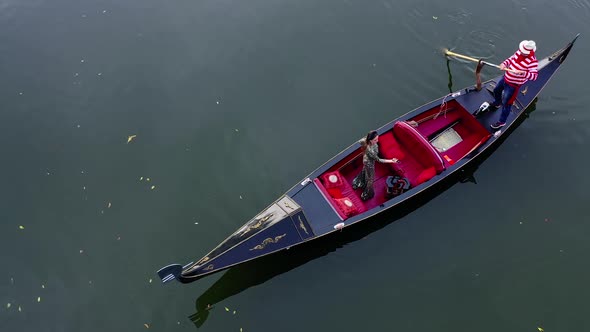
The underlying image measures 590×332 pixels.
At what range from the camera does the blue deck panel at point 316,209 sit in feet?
27.3

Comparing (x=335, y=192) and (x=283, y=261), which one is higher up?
(x=335, y=192)

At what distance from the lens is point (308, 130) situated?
35.7 feet

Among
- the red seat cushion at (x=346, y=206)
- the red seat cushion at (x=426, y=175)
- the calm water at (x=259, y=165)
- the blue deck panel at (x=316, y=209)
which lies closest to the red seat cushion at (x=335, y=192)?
the red seat cushion at (x=346, y=206)

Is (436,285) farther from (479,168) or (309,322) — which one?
(479,168)

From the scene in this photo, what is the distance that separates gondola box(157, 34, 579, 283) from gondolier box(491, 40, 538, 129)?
1.08ft

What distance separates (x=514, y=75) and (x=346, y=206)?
497 cm

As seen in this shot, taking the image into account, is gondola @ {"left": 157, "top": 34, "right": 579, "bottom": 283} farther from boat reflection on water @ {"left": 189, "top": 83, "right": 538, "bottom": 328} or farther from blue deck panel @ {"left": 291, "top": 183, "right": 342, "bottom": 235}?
boat reflection on water @ {"left": 189, "top": 83, "right": 538, "bottom": 328}

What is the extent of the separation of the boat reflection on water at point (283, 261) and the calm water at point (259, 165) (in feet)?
0.14

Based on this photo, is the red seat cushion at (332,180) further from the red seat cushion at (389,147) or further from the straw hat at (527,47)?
the straw hat at (527,47)

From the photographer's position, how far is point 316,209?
28.0 feet

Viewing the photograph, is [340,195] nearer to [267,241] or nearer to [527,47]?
[267,241]

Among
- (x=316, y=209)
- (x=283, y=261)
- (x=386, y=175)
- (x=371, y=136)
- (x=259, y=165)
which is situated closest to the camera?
(x=371, y=136)

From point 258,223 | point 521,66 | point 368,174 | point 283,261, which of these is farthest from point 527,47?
point 283,261

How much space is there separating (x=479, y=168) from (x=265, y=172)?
540 centimetres
